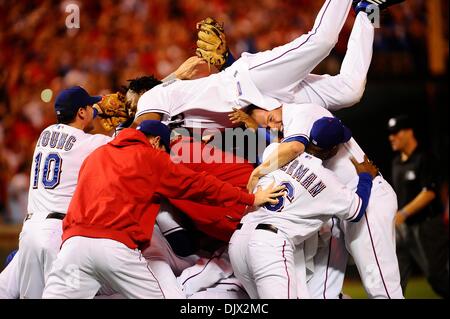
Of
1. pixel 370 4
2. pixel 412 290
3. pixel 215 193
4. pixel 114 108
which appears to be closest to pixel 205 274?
pixel 215 193

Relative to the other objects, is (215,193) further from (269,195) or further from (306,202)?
(306,202)

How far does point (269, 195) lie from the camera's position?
15.7 ft

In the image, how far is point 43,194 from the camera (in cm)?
532

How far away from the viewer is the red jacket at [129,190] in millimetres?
4465

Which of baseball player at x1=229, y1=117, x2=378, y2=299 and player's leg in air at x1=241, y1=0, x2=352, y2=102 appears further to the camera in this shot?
player's leg in air at x1=241, y1=0, x2=352, y2=102

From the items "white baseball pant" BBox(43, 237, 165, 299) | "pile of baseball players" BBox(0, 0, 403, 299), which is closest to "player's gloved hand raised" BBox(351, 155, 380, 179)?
"pile of baseball players" BBox(0, 0, 403, 299)

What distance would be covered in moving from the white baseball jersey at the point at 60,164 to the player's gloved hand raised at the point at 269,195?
1.20 metres

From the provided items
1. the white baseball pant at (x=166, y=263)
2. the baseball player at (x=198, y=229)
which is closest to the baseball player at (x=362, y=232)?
the baseball player at (x=198, y=229)

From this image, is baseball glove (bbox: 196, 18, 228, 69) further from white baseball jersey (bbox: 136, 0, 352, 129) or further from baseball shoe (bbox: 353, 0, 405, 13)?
baseball shoe (bbox: 353, 0, 405, 13)

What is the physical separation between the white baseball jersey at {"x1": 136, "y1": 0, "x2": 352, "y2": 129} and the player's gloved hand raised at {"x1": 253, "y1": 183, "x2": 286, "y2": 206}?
0.70m

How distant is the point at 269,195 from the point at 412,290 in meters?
4.43

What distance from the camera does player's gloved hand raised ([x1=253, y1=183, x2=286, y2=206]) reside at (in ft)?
15.7

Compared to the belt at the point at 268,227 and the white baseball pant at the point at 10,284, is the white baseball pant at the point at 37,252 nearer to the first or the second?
the white baseball pant at the point at 10,284

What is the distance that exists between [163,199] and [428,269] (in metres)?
3.41
